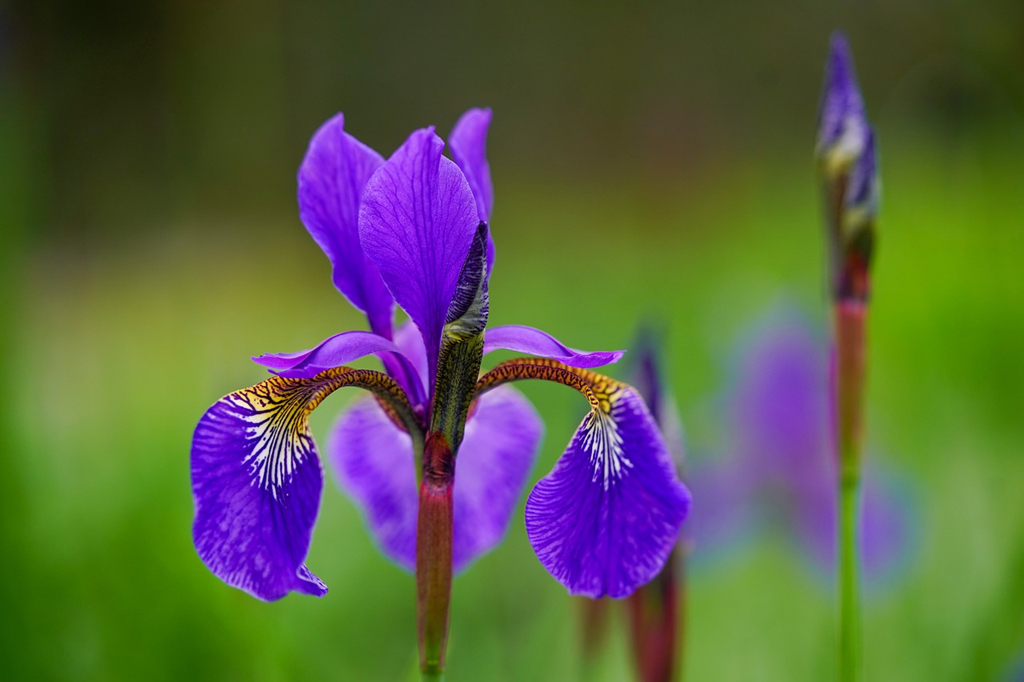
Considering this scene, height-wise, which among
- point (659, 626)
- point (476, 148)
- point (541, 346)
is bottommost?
point (659, 626)

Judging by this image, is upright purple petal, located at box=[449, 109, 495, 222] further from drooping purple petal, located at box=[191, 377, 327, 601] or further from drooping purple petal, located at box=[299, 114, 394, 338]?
drooping purple petal, located at box=[191, 377, 327, 601]

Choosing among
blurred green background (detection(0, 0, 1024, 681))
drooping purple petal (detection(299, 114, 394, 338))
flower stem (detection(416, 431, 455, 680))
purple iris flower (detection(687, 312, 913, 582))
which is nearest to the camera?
flower stem (detection(416, 431, 455, 680))

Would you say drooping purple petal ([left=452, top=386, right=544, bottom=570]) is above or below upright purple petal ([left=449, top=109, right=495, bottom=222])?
below

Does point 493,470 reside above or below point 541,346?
below

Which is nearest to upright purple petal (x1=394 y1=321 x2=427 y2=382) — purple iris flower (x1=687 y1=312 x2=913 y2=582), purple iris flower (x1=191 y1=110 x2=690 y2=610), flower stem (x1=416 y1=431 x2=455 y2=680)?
purple iris flower (x1=191 y1=110 x2=690 y2=610)

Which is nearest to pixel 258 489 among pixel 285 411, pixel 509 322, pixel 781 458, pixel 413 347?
pixel 285 411

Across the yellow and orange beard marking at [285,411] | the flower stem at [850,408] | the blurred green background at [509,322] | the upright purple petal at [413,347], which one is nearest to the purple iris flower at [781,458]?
the blurred green background at [509,322]

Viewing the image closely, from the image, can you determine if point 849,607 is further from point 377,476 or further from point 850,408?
point 377,476
